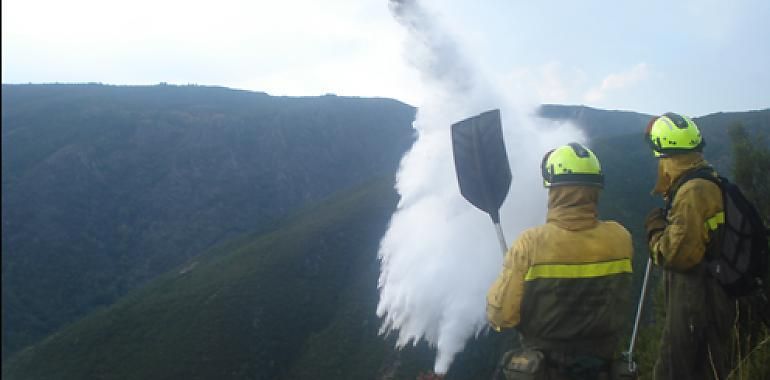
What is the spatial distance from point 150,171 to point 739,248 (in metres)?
134

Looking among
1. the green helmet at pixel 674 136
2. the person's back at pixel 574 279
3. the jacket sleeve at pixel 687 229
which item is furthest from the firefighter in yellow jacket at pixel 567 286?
the green helmet at pixel 674 136

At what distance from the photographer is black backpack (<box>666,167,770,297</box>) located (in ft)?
20.1

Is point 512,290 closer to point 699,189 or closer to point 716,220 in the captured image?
point 699,189

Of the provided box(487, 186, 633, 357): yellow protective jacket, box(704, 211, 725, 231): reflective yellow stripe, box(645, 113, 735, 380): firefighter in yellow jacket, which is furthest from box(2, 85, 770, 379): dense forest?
box(704, 211, 725, 231): reflective yellow stripe

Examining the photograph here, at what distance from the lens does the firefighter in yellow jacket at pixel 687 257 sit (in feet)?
20.3

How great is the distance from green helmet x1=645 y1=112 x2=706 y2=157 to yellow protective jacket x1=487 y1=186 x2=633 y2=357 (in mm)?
2201

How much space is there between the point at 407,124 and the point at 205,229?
3301 inches

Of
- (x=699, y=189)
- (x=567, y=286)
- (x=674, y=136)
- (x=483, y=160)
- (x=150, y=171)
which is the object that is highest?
(x=674, y=136)

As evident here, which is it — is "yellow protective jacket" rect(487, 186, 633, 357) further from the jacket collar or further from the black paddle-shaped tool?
the black paddle-shaped tool

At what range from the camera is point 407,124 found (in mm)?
189875

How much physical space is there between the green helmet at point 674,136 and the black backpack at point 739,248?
2.06 feet

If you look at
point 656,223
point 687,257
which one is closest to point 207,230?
point 656,223

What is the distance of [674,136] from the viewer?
6.66 m

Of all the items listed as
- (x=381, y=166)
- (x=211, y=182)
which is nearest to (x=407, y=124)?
(x=381, y=166)
